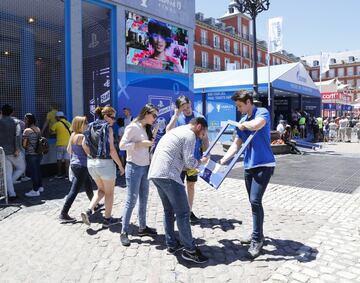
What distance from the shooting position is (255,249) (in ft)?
13.2

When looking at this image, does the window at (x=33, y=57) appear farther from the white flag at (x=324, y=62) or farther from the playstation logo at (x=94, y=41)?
the white flag at (x=324, y=62)

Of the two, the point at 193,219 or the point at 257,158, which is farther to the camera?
the point at 193,219

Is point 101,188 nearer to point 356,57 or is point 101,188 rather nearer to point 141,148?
point 141,148

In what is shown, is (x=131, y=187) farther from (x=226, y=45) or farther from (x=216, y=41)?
(x=226, y=45)

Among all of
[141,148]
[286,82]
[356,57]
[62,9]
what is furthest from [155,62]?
[356,57]

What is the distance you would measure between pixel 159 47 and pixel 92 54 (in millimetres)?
2241

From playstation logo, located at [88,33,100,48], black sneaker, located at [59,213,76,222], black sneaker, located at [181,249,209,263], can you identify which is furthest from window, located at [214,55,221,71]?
black sneaker, located at [181,249,209,263]

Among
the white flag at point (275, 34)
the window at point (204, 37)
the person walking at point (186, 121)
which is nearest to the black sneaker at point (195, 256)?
the person walking at point (186, 121)

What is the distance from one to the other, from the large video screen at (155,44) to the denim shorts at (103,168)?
6.26 meters

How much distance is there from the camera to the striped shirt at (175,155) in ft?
12.1

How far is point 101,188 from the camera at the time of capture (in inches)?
201

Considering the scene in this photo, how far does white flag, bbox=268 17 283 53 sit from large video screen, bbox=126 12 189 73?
541 cm

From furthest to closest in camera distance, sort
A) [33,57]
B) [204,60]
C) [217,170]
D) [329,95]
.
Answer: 1. [204,60]
2. [329,95]
3. [33,57]
4. [217,170]

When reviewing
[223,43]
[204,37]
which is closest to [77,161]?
[204,37]
